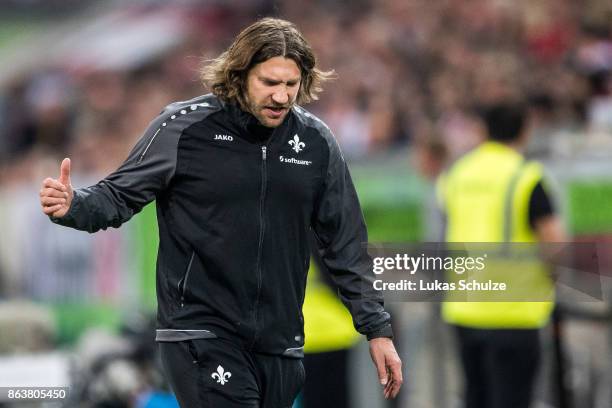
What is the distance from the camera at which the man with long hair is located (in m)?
4.43

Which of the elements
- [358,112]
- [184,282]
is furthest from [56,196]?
[358,112]

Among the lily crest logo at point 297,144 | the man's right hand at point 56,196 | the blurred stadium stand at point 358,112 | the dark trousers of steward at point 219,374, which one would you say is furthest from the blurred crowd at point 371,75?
the man's right hand at point 56,196

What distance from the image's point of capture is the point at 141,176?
441 centimetres

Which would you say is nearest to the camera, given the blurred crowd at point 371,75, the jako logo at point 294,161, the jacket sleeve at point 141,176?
the jacket sleeve at point 141,176

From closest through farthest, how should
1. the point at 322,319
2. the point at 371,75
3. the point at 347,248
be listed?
the point at 347,248 < the point at 322,319 < the point at 371,75

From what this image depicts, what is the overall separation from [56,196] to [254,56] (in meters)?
0.83

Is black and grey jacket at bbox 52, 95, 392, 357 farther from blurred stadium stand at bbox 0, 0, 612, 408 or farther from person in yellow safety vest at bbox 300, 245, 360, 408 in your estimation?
blurred stadium stand at bbox 0, 0, 612, 408

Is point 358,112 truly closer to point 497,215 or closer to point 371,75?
point 371,75

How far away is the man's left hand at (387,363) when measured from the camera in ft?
15.3

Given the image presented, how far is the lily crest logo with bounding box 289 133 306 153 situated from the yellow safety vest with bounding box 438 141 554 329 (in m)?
2.22

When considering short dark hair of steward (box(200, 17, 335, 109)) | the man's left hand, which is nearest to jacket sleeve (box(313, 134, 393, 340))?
the man's left hand

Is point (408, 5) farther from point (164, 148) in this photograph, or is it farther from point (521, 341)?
point (164, 148)

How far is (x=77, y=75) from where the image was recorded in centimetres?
1619

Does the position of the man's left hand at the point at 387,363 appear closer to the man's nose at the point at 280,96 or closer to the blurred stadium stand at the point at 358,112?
the man's nose at the point at 280,96
